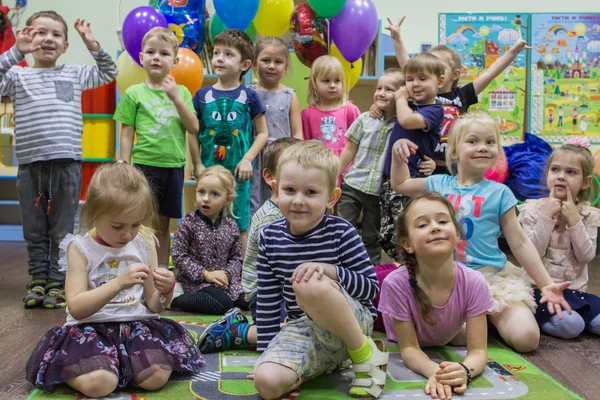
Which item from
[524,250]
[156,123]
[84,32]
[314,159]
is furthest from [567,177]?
[84,32]

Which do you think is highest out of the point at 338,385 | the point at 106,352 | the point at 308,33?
the point at 308,33

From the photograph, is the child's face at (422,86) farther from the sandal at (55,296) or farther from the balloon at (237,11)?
the sandal at (55,296)

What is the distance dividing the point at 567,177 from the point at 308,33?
5.15 ft

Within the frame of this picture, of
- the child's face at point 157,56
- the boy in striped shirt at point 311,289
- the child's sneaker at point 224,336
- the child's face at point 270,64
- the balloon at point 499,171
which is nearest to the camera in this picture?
the boy in striped shirt at point 311,289

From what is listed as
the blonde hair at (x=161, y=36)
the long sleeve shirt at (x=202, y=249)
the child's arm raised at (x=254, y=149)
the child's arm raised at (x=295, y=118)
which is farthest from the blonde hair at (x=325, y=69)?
the long sleeve shirt at (x=202, y=249)

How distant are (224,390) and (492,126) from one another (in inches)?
46.5

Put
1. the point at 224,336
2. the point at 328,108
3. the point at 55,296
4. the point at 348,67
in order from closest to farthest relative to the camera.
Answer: the point at 224,336 < the point at 55,296 < the point at 328,108 < the point at 348,67

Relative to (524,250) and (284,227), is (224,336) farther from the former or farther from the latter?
(524,250)

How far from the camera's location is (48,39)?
2428mm

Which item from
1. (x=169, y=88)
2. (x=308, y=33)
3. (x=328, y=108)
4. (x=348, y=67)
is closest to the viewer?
(x=169, y=88)

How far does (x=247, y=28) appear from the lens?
3367mm

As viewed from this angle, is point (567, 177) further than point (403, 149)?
Yes

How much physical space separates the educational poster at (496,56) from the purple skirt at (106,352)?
3534mm

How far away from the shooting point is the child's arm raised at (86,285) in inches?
55.8
